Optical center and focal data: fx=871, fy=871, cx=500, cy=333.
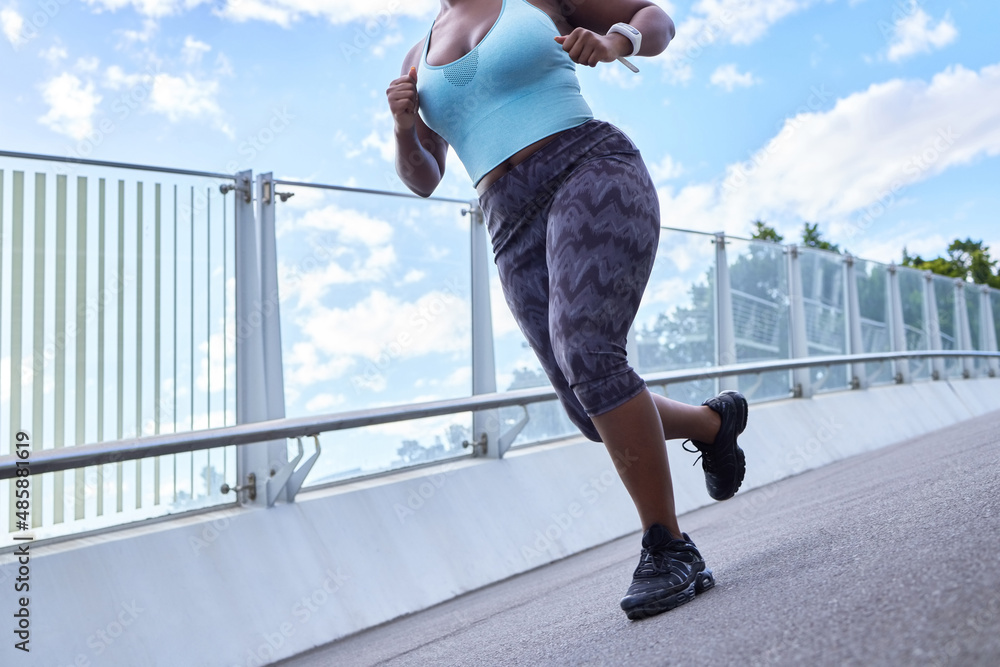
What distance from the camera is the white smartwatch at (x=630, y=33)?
2090 mm

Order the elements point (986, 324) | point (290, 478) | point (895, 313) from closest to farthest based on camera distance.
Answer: point (290, 478)
point (895, 313)
point (986, 324)

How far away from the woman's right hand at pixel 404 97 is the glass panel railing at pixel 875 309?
8.96 m

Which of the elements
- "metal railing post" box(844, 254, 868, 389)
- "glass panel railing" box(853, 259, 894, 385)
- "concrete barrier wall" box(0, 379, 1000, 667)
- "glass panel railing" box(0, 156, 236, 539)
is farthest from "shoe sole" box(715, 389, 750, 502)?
"metal railing post" box(844, 254, 868, 389)

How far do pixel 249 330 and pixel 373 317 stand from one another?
71 centimetres

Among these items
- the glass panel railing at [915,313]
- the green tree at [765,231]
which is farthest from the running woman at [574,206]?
the green tree at [765,231]

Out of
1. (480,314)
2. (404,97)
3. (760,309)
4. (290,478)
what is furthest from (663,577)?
(760,309)

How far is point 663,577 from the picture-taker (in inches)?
75.3

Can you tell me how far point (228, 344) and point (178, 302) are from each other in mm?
293

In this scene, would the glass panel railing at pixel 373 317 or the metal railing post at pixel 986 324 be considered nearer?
the glass panel railing at pixel 373 317

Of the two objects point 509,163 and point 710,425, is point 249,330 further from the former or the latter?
point 710,425

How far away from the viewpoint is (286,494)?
143 inches

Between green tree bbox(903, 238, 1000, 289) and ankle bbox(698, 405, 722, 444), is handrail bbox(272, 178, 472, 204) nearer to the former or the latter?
ankle bbox(698, 405, 722, 444)

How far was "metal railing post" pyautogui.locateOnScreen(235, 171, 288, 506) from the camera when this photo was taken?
12.6ft

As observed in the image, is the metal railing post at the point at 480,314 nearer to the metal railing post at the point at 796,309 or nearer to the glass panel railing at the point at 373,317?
the glass panel railing at the point at 373,317
